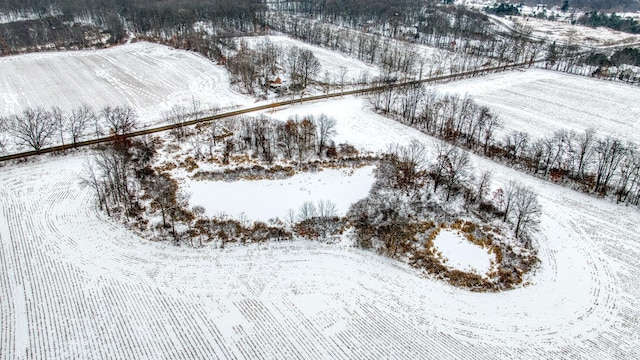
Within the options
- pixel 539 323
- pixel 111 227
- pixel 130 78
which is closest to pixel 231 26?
pixel 130 78

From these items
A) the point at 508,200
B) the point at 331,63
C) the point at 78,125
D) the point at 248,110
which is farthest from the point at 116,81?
the point at 508,200

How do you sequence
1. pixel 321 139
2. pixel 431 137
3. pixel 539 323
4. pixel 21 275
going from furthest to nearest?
pixel 431 137
pixel 321 139
pixel 21 275
pixel 539 323

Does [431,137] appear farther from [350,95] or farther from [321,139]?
[350,95]

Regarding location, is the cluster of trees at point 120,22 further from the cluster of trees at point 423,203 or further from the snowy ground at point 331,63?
the cluster of trees at point 423,203

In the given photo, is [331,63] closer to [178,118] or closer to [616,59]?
[178,118]

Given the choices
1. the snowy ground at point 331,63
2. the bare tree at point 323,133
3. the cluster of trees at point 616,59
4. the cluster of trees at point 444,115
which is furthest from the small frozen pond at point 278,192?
the cluster of trees at point 616,59

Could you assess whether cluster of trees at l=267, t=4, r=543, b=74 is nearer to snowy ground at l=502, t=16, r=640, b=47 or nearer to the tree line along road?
the tree line along road

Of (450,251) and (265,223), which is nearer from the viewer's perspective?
(450,251)
